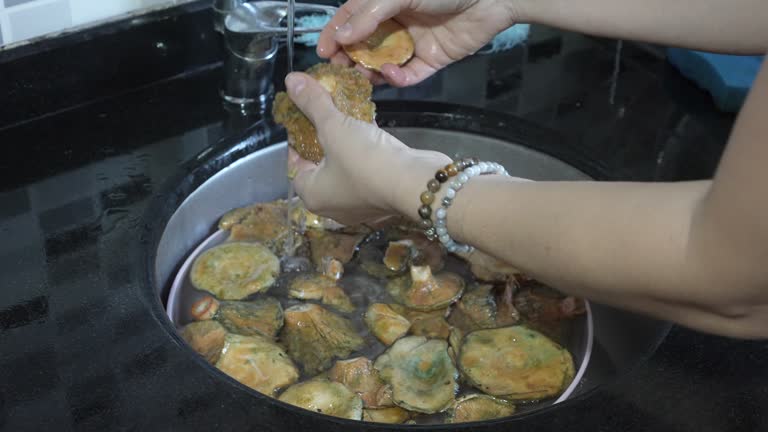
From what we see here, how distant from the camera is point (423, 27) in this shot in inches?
39.8

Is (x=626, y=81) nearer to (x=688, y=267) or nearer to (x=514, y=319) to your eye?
(x=514, y=319)

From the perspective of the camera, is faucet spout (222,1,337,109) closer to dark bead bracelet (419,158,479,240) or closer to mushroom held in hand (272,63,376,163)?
mushroom held in hand (272,63,376,163)

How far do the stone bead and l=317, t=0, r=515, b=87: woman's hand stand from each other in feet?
0.95

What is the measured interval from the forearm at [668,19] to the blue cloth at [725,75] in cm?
35

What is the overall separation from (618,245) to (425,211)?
183 millimetres

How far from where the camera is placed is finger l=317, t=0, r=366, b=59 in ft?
3.07

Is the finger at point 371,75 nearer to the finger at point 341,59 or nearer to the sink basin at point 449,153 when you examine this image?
the finger at point 341,59

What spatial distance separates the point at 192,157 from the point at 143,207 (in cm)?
12

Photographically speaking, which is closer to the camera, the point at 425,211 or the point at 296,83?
the point at 425,211

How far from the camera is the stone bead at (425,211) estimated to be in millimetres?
688

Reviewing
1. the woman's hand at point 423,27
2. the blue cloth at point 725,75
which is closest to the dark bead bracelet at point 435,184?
the woman's hand at point 423,27

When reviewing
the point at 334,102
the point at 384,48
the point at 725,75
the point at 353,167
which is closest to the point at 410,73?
the point at 384,48

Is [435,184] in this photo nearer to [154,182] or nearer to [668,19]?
[668,19]

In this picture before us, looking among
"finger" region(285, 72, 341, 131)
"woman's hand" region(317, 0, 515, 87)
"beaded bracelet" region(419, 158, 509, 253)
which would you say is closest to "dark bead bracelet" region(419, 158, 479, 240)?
"beaded bracelet" region(419, 158, 509, 253)
